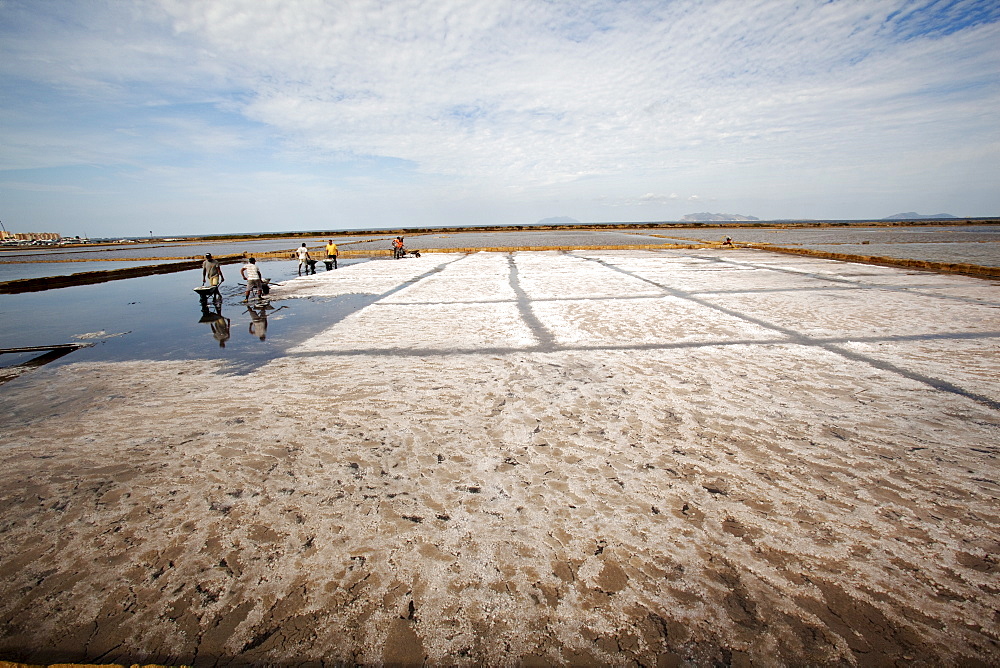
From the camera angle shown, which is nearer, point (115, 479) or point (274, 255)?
point (115, 479)

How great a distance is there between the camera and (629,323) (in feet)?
22.7

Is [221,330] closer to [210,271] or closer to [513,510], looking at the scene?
[210,271]

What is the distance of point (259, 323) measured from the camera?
7.78m

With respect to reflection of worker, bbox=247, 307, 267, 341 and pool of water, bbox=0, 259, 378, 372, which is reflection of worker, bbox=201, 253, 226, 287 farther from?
reflection of worker, bbox=247, 307, 267, 341

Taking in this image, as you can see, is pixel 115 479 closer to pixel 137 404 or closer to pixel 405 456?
pixel 137 404

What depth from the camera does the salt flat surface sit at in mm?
1727

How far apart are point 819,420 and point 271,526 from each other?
13.9 ft

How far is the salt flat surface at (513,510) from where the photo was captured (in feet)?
5.66

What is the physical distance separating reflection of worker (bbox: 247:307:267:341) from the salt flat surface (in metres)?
2.01

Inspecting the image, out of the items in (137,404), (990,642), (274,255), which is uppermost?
(274,255)

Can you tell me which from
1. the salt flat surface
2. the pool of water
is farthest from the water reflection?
the salt flat surface

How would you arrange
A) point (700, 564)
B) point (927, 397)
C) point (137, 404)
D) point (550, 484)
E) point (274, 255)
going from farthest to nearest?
point (274, 255) < point (137, 404) < point (927, 397) < point (550, 484) < point (700, 564)

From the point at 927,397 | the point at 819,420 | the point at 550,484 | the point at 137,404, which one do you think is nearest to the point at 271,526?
the point at 550,484

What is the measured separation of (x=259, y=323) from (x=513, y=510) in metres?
7.21
